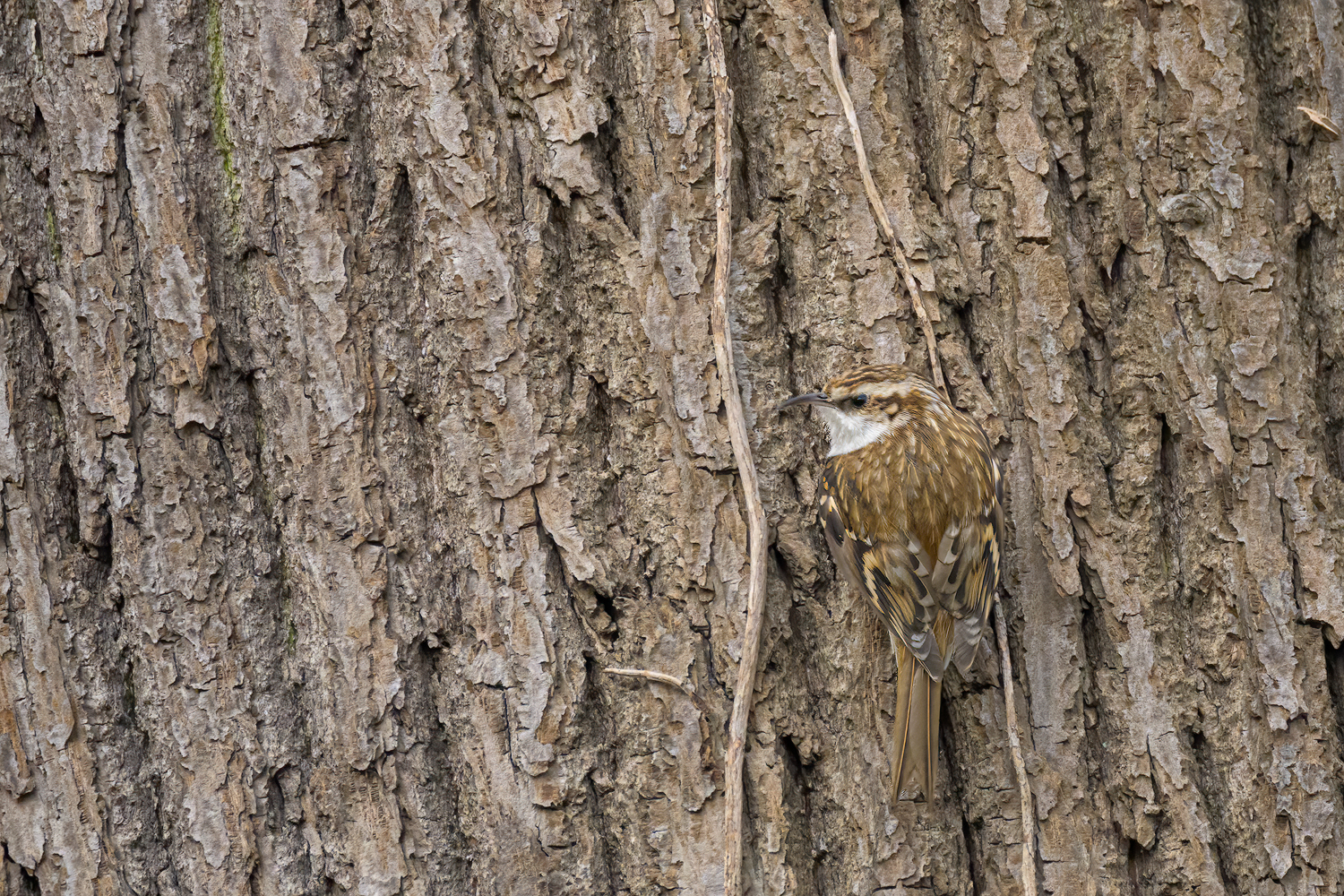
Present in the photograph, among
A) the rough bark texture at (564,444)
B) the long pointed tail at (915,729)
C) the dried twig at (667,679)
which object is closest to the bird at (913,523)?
the long pointed tail at (915,729)

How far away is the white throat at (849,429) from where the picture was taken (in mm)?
2158

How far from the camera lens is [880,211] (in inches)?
84.0

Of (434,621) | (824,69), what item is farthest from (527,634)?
(824,69)

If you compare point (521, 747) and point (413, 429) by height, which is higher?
point (413, 429)

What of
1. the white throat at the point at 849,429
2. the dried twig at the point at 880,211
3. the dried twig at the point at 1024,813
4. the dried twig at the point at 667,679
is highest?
the dried twig at the point at 880,211

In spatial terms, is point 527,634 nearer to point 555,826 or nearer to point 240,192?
point 555,826

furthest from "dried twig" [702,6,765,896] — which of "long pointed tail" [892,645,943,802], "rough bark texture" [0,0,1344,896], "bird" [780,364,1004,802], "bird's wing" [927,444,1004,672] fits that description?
"bird's wing" [927,444,1004,672]

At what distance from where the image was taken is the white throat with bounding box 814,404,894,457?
85.0 inches

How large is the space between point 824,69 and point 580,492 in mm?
1150

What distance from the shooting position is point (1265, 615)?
2.11 metres

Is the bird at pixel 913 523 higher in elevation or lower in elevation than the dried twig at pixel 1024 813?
higher

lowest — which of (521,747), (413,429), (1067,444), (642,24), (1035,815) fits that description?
(1035,815)

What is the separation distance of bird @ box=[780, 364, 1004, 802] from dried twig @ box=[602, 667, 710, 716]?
1.51 feet

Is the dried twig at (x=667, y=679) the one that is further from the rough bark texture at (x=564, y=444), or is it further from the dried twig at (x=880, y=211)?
the dried twig at (x=880, y=211)
